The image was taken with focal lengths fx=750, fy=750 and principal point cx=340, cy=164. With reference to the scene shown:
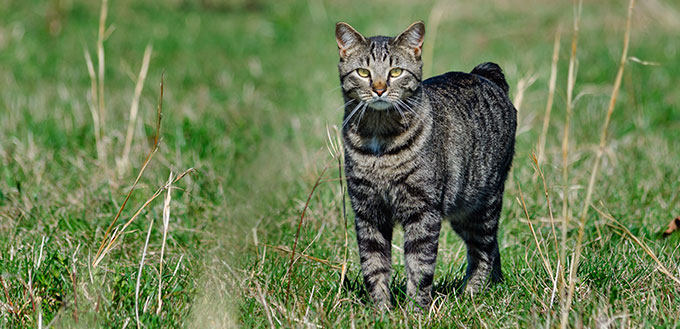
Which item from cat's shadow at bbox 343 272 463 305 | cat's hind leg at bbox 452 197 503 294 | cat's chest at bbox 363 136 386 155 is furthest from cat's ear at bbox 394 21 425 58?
cat's shadow at bbox 343 272 463 305

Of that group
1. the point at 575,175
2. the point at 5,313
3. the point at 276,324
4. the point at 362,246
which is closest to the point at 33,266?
the point at 5,313

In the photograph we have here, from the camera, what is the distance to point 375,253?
326 centimetres

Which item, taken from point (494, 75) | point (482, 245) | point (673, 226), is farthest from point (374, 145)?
point (673, 226)

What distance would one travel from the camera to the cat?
10.4 feet

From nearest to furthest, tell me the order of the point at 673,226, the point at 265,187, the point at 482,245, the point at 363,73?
the point at 363,73
the point at 482,245
the point at 673,226
the point at 265,187

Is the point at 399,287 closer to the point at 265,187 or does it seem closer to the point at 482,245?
the point at 482,245

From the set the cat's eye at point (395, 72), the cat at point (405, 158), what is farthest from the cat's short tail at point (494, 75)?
the cat's eye at point (395, 72)

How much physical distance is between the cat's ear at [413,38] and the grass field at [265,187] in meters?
0.37

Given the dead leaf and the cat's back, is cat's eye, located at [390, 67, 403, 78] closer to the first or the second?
the cat's back

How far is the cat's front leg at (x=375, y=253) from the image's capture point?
322 centimetres

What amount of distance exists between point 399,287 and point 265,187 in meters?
1.58

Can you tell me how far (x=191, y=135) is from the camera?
211 inches

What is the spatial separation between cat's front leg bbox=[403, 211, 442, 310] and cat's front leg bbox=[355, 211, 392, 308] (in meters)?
0.11

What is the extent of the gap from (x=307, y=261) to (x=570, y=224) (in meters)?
1.61
